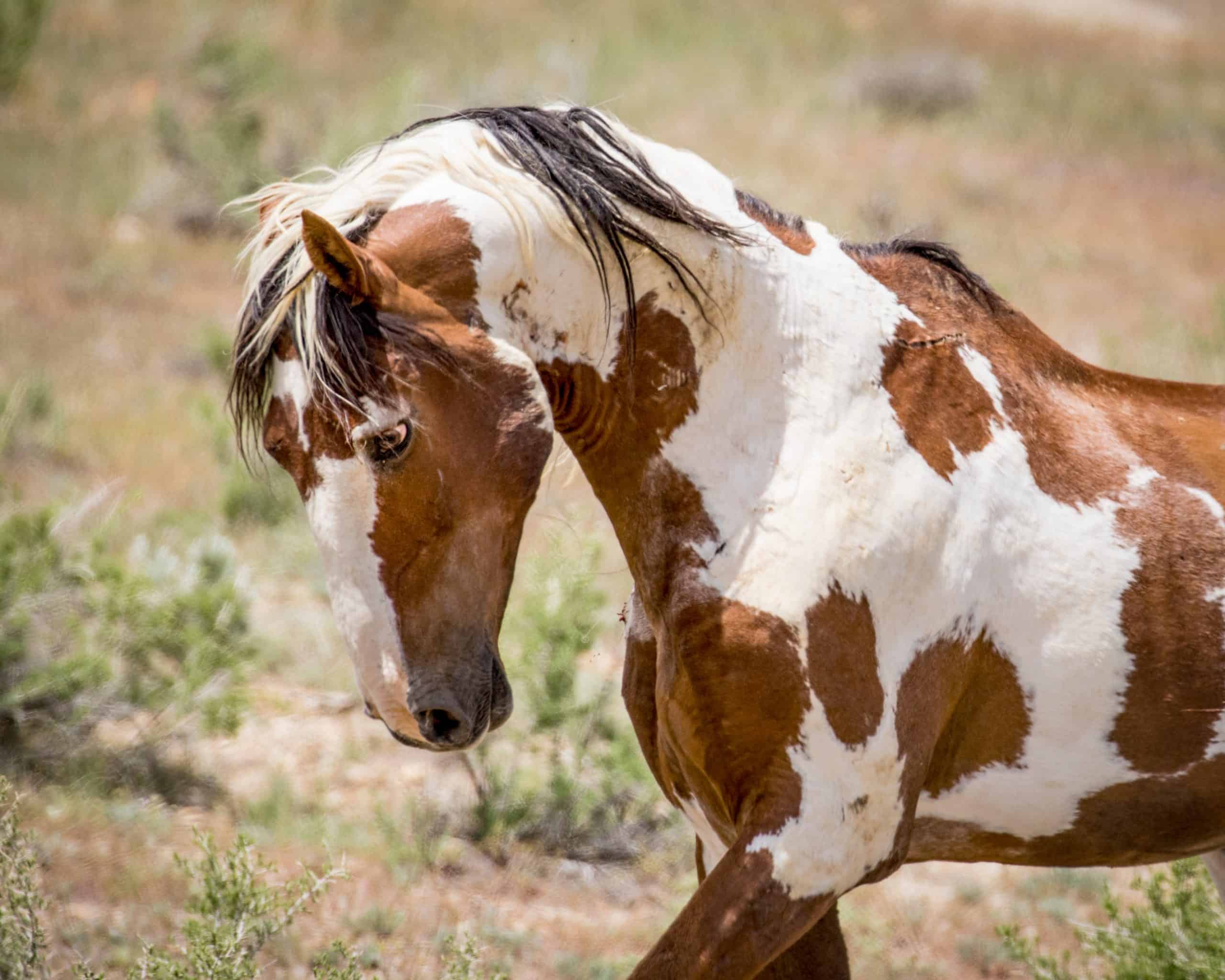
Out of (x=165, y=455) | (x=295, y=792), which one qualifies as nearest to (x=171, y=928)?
(x=295, y=792)

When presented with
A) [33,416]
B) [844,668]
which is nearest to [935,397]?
[844,668]

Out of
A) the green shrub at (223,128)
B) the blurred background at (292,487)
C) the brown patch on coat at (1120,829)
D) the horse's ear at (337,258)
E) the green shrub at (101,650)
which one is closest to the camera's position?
the horse's ear at (337,258)

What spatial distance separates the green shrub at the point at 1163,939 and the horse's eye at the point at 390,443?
1978 mm

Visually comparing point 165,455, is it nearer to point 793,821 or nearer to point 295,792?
point 295,792

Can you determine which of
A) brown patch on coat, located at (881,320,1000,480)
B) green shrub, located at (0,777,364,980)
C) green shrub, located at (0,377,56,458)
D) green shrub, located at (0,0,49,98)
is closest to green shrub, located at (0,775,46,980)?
green shrub, located at (0,777,364,980)

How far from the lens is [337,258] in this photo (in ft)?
5.88

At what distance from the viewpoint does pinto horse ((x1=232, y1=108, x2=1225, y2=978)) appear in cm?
188

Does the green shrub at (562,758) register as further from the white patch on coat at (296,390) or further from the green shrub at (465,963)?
the white patch on coat at (296,390)

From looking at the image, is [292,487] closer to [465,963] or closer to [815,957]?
[465,963]

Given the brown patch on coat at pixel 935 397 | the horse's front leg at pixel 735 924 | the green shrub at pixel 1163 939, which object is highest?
the brown patch on coat at pixel 935 397

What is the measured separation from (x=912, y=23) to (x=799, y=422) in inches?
982

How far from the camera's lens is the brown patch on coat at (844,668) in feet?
6.48

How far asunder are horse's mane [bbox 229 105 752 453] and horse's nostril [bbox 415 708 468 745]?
0.54m

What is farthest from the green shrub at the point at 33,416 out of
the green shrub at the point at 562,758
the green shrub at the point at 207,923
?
the green shrub at the point at 207,923
